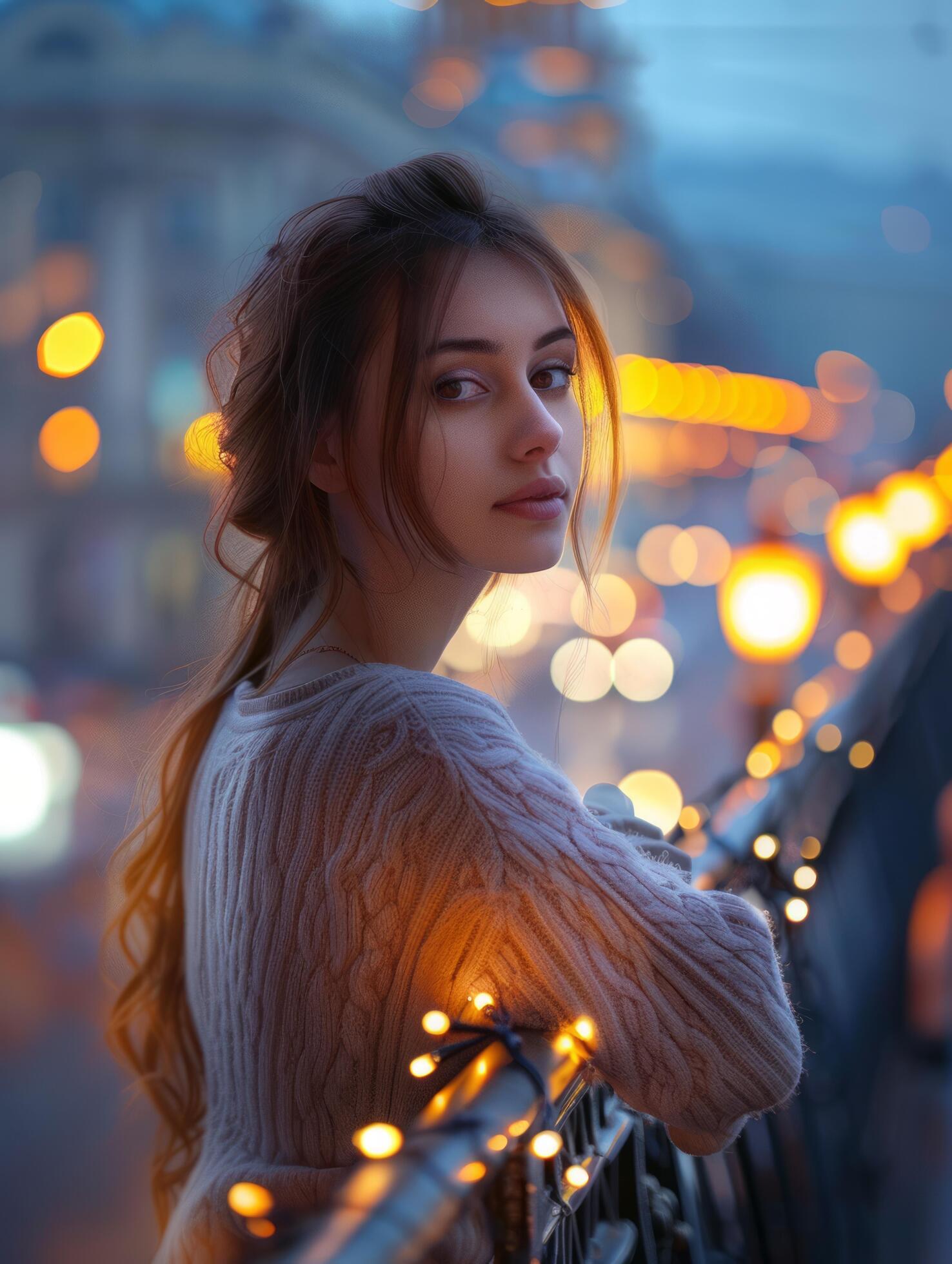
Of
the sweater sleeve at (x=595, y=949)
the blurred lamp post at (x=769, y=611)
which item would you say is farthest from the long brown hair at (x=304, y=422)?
the blurred lamp post at (x=769, y=611)

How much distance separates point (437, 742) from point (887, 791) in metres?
3.50

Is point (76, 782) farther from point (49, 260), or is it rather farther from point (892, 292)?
point (892, 292)

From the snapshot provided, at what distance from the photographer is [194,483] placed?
1871 millimetres

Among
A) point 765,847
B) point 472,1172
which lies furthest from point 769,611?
point 472,1172

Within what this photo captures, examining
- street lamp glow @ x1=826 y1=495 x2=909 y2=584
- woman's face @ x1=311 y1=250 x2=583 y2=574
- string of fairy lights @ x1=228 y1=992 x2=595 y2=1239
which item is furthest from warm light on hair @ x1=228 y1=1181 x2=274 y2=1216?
street lamp glow @ x1=826 y1=495 x2=909 y2=584

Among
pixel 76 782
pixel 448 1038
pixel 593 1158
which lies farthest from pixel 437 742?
pixel 76 782

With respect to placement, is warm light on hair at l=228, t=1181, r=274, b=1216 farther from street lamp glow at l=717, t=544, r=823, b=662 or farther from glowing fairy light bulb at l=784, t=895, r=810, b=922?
street lamp glow at l=717, t=544, r=823, b=662

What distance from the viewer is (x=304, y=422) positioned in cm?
110

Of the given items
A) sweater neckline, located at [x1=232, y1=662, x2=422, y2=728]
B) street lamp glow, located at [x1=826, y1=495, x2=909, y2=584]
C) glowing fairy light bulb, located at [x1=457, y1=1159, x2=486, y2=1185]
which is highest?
street lamp glow, located at [x1=826, y1=495, x2=909, y2=584]

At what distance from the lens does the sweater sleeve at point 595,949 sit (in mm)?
924

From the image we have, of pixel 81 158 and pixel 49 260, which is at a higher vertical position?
pixel 81 158

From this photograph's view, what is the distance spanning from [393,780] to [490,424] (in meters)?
0.35

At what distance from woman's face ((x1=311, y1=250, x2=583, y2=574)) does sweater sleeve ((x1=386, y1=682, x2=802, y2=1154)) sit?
225 millimetres

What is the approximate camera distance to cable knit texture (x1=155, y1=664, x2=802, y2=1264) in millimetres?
930
